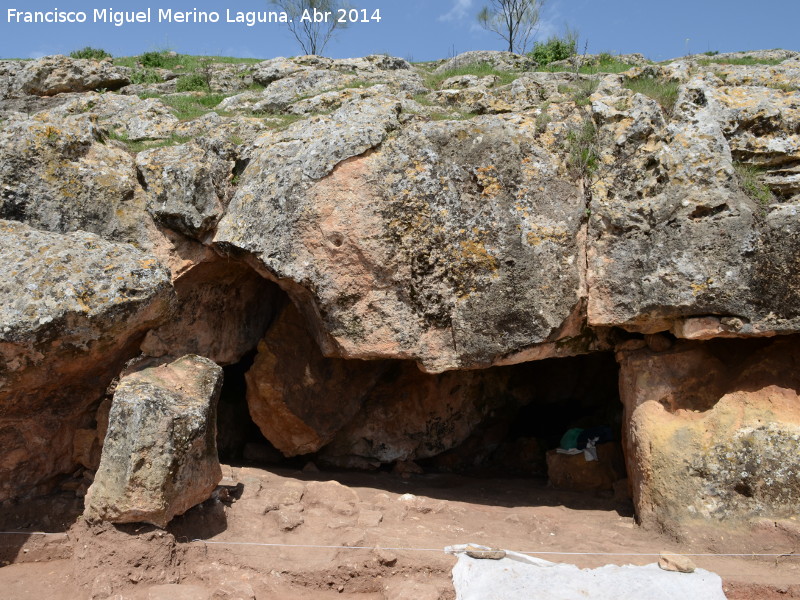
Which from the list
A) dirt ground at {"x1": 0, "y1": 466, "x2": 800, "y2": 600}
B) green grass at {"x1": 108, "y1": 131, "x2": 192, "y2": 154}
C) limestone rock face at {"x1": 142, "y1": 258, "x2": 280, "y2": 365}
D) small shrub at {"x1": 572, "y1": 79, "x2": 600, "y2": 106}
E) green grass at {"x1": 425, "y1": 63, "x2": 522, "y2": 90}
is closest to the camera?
dirt ground at {"x1": 0, "y1": 466, "x2": 800, "y2": 600}

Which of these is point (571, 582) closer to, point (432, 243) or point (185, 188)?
point (432, 243)

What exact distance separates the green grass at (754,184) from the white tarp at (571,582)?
2814 mm

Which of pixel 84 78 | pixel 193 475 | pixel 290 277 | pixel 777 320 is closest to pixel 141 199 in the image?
pixel 290 277

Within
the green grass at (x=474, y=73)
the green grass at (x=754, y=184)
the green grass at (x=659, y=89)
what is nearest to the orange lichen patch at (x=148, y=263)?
the green grass at (x=474, y=73)

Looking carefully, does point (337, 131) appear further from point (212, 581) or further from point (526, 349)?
point (212, 581)

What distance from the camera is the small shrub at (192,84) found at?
9.18m

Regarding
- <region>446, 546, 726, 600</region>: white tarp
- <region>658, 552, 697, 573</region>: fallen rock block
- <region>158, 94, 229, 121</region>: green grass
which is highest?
<region>158, 94, 229, 121</region>: green grass

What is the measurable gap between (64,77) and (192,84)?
66.2 inches

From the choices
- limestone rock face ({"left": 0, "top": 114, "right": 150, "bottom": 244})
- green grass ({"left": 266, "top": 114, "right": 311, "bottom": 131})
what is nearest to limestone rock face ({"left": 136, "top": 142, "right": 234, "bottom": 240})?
limestone rock face ({"left": 0, "top": 114, "right": 150, "bottom": 244})

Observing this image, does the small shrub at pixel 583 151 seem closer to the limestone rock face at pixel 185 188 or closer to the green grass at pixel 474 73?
the green grass at pixel 474 73

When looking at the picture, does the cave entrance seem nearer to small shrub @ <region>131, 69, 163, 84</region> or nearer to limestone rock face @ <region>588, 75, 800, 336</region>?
limestone rock face @ <region>588, 75, 800, 336</region>

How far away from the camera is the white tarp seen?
13.8ft

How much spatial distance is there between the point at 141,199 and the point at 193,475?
253 centimetres

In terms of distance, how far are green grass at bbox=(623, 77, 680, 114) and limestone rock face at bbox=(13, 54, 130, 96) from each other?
6973 millimetres
